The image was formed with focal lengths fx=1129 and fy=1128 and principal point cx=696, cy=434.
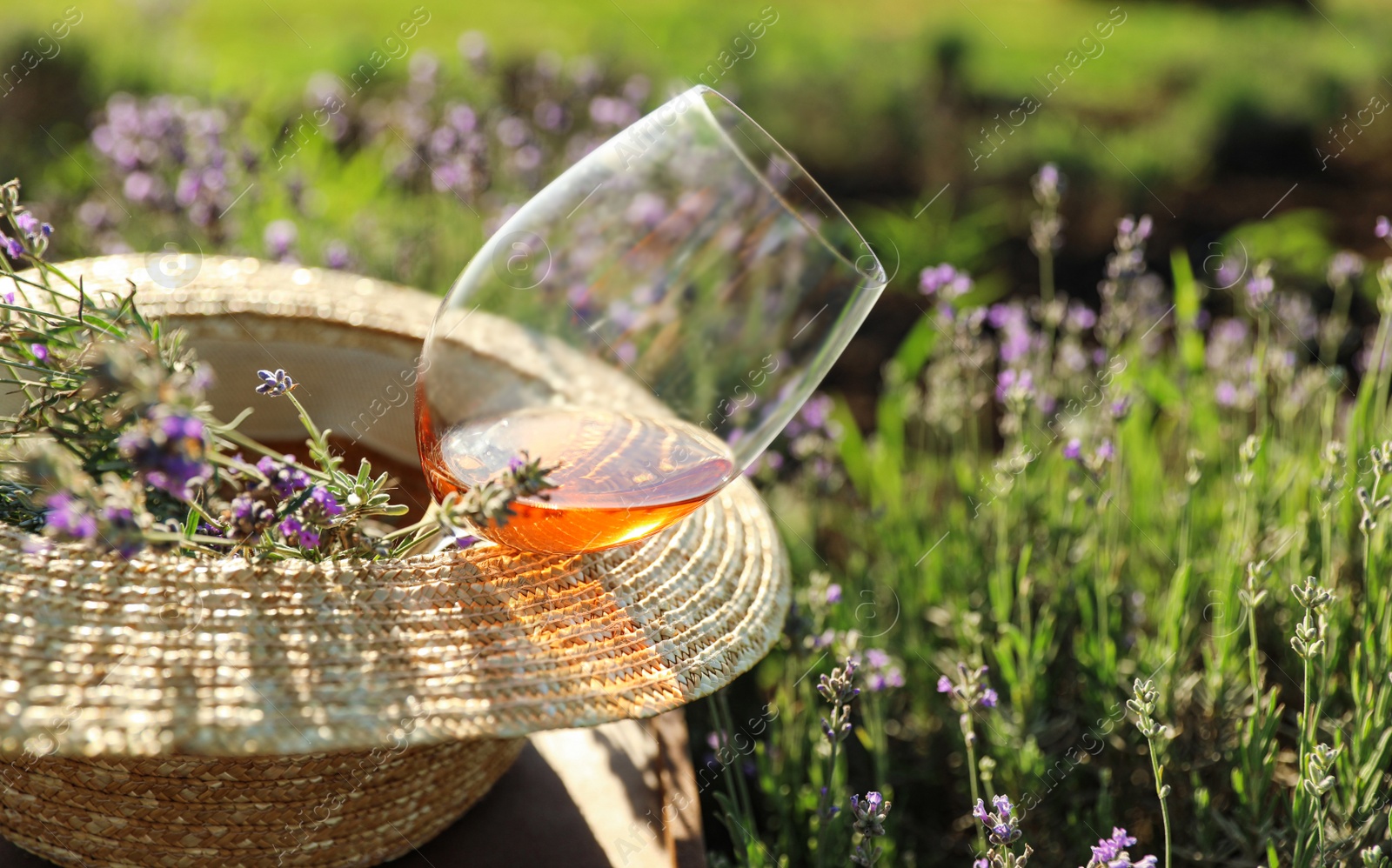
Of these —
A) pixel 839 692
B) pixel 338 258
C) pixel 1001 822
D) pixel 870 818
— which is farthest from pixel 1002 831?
Result: pixel 338 258

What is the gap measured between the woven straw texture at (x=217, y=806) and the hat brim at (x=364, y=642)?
14cm

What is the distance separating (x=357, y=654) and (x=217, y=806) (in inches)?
9.5

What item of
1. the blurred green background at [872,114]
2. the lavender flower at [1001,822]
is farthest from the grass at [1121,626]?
the blurred green background at [872,114]

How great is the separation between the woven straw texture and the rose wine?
0.23 m

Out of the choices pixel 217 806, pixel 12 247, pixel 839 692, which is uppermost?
pixel 12 247

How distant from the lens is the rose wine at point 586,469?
42.2 inches

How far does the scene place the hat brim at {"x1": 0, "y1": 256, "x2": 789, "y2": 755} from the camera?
840 mm

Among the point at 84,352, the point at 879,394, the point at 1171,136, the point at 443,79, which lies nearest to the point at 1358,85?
the point at 1171,136

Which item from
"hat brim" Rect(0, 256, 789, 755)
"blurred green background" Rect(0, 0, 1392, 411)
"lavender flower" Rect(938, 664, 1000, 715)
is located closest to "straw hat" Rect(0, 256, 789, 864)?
"hat brim" Rect(0, 256, 789, 755)

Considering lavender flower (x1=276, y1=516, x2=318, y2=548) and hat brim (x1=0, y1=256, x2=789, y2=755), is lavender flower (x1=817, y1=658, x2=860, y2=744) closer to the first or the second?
hat brim (x1=0, y1=256, x2=789, y2=755)

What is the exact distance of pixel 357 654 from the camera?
3.11 feet

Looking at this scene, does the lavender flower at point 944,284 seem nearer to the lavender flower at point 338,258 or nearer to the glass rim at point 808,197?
the glass rim at point 808,197

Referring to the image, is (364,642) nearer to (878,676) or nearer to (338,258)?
(878,676)

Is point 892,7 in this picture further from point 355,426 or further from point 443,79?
point 355,426
